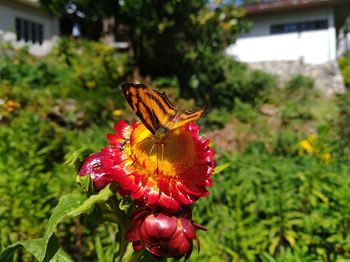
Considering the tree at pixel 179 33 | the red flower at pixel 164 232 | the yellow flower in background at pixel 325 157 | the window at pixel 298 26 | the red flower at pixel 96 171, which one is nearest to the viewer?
the red flower at pixel 164 232

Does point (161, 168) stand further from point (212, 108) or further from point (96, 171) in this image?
point (212, 108)

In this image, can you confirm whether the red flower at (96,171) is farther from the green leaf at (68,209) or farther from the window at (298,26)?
the window at (298,26)

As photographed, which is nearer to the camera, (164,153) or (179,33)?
(164,153)

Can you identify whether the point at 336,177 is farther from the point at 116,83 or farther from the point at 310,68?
the point at 310,68

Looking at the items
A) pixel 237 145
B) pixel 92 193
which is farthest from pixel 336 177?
pixel 237 145

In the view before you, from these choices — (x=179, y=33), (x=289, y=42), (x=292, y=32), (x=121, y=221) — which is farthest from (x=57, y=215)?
(x=292, y=32)

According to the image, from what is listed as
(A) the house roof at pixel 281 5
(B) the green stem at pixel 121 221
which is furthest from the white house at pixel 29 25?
(B) the green stem at pixel 121 221
